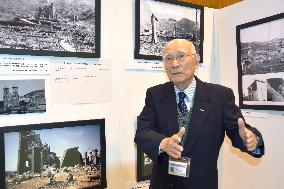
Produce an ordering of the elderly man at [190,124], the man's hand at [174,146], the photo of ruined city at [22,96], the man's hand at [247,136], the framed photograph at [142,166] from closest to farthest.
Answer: the man's hand at [174,146]
the man's hand at [247,136]
the elderly man at [190,124]
the photo of ruined city at [22,96]
the framed photograph at [142,166]

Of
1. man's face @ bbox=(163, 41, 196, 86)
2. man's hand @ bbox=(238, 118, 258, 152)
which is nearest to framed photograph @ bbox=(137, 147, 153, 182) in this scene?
man's face @ bbox=(163, 41, 196, 86)

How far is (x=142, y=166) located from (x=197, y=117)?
682 millimetres

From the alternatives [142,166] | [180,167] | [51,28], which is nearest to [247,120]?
[142,166]

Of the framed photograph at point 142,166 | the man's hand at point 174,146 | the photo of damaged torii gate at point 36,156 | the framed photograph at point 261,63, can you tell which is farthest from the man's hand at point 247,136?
the photo of damaged torii gate at point 36,156

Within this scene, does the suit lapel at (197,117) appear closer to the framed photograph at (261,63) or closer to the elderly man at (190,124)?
the elderly man at (190,124)

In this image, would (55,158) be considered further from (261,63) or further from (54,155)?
(261,63)

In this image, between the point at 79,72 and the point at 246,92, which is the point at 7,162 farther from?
the point at 246,92

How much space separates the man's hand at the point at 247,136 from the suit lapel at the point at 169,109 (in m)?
0.28

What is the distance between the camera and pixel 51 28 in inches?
62.1

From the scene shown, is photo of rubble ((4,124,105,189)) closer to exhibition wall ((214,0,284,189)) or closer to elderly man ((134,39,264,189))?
elderly man ((134,39,264,189))

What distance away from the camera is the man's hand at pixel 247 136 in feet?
4.07

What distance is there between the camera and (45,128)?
5.12 feet

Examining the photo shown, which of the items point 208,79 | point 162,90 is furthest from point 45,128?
point 208,79

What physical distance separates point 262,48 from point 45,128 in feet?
4.34
